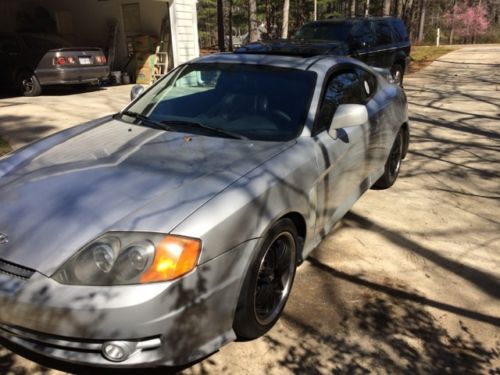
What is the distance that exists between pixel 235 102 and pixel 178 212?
1472 mm

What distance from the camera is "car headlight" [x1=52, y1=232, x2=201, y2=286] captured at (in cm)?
213

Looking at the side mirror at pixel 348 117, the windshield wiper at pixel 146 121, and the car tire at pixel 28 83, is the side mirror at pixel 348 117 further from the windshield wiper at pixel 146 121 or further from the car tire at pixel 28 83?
the car tire at pixel 28 83

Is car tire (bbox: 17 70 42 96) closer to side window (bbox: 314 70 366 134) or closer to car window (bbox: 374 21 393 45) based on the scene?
car window (bbox: 374 21 393 45)

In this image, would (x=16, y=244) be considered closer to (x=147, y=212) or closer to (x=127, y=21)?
(x=147, y=212)

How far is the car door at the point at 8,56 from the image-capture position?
37.0ft

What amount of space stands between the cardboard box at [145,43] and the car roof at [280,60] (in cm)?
1143

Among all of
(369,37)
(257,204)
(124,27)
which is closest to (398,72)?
(369,37)

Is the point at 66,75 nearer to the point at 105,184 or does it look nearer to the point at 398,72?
the point at 398,72

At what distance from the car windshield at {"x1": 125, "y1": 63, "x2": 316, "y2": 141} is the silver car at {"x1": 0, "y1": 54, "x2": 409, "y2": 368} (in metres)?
0.01

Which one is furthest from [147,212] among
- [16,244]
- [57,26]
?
[57,26]

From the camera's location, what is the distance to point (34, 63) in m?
11.4

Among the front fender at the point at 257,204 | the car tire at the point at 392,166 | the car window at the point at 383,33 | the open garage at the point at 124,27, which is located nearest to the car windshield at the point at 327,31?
the car window at the point at 383,33

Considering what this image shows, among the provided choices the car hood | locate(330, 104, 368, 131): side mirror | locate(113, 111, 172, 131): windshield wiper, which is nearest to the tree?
locate(330, 104, 368, 131): side mirror

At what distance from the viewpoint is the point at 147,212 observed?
2.31m
